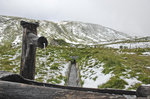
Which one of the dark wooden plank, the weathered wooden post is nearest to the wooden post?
the dark wooden plank

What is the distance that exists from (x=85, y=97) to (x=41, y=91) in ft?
2.15

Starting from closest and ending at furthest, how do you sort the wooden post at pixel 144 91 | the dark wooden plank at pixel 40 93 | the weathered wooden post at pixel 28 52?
the dark wooden plank at pixel 40 93 < the wooden post at pixel 144 91 < the weathered wooden post at pixel 28 52

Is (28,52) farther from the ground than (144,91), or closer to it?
farther from the ground

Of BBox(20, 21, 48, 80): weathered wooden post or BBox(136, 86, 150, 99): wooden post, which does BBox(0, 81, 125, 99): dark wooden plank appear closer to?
BBox(136, 86, 150, 99): wooden post

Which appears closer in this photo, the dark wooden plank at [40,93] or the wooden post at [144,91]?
the dark wooden plank at [40,93]

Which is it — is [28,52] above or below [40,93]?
above

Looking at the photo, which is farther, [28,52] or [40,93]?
[28,52]

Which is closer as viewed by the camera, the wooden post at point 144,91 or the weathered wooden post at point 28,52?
the wooden post at point 144,91

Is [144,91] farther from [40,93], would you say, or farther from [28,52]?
[28,52]

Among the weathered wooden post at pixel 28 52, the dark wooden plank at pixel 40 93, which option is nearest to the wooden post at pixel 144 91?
the dark wooden plank at pixel 40 93

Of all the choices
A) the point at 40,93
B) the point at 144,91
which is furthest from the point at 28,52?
the point at 144,91

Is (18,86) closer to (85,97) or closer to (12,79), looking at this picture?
(12,79)

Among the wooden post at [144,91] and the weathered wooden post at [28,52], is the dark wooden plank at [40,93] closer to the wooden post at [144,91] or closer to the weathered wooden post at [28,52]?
the wooden post at [144,91]

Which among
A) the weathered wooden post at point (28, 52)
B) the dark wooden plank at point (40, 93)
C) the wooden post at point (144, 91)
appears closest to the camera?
the dark wooden plank at point (40, 93)
